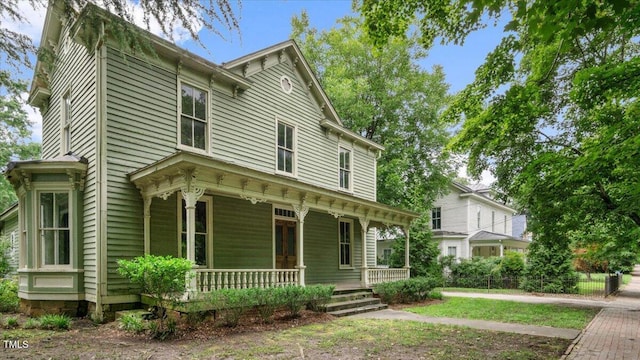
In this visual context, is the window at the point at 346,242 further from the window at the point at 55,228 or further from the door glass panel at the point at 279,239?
the window at the point at 55,228

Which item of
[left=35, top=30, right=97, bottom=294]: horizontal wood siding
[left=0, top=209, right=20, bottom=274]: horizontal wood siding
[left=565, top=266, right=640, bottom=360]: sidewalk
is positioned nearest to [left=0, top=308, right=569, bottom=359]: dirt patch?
[left=565, top=266, right=640, bottom=360]: sidewalk

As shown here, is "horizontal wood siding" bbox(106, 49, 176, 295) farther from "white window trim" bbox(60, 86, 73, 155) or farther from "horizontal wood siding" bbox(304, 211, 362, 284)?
"horizontal wood siding" bbox(304, 211, 362, 284)

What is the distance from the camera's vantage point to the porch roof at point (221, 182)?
8.55 m

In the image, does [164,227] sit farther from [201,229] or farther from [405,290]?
[405,290]

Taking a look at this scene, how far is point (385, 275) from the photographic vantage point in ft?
49.0

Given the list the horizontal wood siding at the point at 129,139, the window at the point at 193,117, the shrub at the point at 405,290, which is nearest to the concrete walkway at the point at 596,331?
the shrub at the point at 405,290

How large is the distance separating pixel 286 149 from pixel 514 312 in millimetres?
8897

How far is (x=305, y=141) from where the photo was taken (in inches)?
587

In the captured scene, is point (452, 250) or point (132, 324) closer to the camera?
point (132, 324)

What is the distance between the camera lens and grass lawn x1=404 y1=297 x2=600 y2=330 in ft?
34.5

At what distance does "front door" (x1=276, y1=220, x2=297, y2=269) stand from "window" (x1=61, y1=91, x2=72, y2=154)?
21.5 feet

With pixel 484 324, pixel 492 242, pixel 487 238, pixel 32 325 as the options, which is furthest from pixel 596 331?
pixel 492 242

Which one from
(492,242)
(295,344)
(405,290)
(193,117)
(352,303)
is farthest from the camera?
(492,242)

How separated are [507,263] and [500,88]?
55.4 ft
